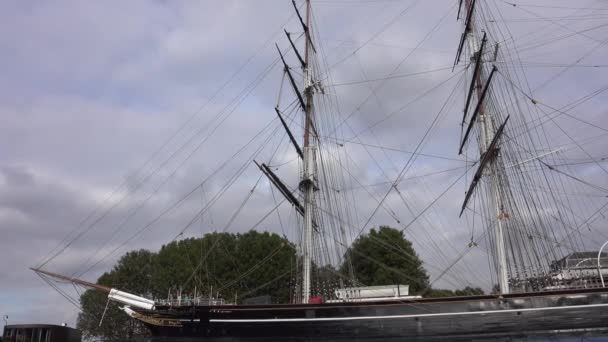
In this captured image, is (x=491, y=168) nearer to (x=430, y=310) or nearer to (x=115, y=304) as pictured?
(x=430, y=310)

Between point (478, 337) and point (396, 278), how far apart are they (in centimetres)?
2992

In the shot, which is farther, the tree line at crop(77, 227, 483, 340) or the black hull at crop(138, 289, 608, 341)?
the tree line at crop(77, 227, 483, 340)

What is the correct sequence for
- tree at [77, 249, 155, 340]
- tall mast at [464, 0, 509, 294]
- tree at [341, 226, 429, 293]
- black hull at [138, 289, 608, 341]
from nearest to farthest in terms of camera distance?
black hull at [138, 289, 608, 341] → tall mast at [464, 0, 509, 294] → tree at [341, 226, 429, 293] → tree at [77, 249, 155, 340]

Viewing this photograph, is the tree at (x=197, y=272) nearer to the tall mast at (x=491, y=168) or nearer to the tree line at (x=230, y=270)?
the tree line at (x=230, y=270)

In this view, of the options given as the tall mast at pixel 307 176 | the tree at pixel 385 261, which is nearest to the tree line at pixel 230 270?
the tree at pixel 385 261

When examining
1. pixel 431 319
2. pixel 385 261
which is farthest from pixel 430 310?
pixel 385 261

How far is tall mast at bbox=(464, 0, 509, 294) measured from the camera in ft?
104

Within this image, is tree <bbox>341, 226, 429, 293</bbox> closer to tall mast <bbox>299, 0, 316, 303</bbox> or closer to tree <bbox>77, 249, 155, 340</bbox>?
tall mast <bbox>299, 0, 316, 303</bbox>

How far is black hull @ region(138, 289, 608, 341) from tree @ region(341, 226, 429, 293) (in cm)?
2784

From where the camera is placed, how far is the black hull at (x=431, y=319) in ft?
90.3

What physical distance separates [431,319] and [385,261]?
3106 cm

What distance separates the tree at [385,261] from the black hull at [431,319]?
2784cm

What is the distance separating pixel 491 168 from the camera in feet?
115

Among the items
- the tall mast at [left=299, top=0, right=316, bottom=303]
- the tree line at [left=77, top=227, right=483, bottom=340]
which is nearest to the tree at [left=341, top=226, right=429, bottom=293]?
the tree line at [left=77, top=227, right=483, bottom=340]
